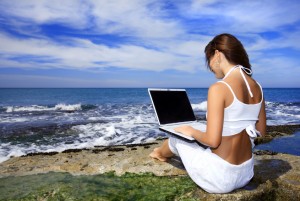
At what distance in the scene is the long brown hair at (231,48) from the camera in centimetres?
344

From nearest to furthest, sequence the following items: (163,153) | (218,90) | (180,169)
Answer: (218,90) < (180,169) < (163,153)

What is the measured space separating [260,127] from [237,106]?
0.91 m

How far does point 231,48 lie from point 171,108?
5.55 ft

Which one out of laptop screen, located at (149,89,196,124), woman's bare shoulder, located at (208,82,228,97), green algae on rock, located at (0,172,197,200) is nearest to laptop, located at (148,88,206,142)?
laptop screen, located at (149,89,196,124)

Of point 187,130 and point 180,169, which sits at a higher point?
point 187,130

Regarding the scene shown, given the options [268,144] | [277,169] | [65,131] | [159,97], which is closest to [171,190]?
[159,97]

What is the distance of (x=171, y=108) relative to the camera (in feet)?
15.7

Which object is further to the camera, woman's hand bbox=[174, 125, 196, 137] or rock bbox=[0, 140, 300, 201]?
rock bbox=[0, 140, 300, 201]

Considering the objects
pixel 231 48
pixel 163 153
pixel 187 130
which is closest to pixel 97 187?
pixel 163 153

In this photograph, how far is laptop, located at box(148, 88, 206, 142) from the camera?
15.1 feet

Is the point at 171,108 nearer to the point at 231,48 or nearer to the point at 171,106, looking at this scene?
the point at 171,106

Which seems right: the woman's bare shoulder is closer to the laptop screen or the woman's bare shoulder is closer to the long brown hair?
the long brown hair

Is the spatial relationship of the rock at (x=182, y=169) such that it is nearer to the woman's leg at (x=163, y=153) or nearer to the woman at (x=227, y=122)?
the woman's leg at (x=163, y=153)

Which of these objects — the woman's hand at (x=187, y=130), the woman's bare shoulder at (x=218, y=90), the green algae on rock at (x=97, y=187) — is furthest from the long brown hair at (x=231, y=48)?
the green algae on rock at (x=97, y=187)
